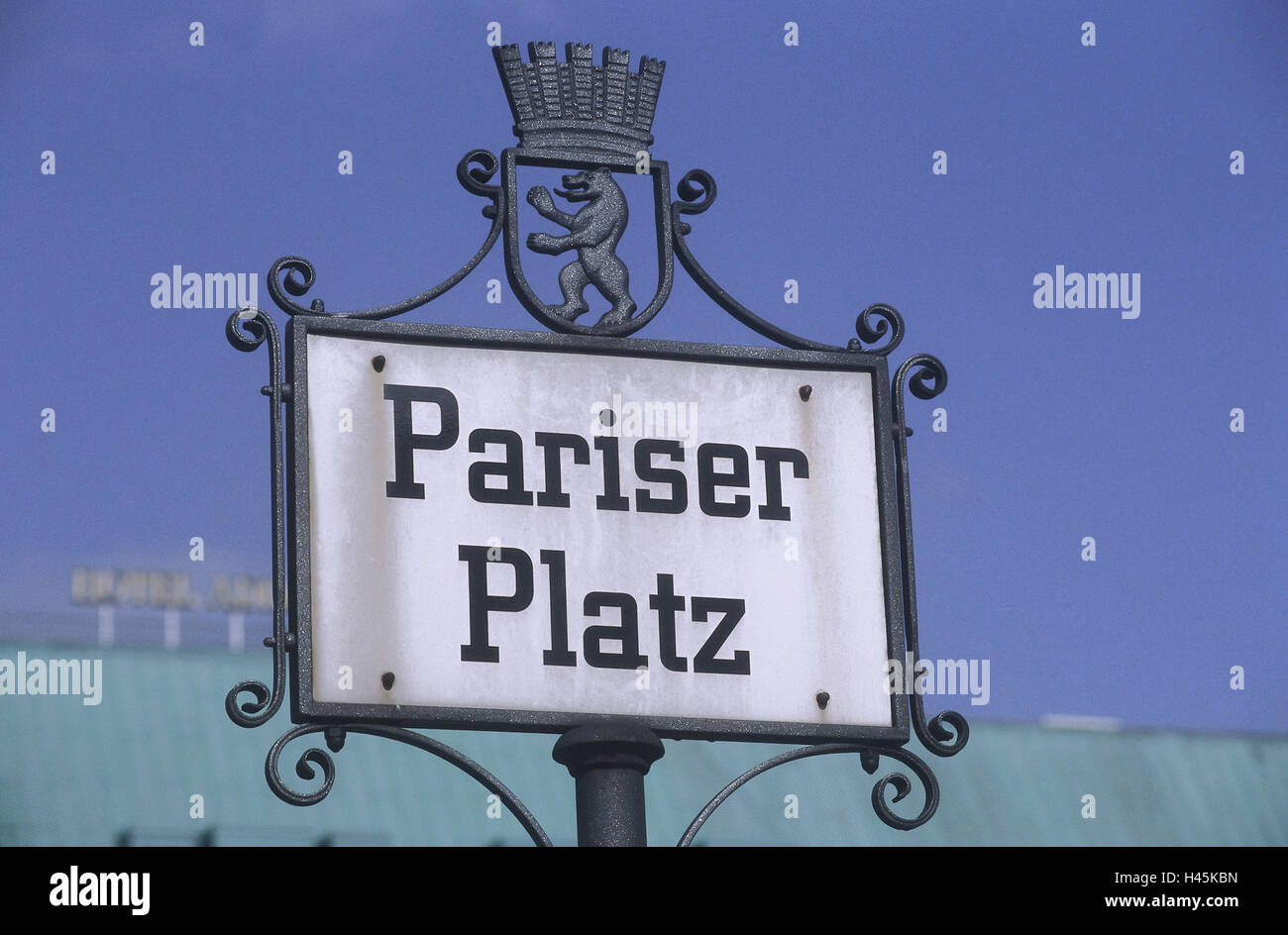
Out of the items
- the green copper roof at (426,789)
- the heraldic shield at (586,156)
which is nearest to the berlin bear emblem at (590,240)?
→ the heraldic shield at (586,156)

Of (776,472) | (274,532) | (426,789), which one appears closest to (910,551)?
(776,472)

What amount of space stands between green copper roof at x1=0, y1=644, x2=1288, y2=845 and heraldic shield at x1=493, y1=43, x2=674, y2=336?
1479 centimetres

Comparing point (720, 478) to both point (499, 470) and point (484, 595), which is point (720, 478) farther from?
point (484, 595)

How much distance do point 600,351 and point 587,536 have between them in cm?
56

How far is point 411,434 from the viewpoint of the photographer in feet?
20.6

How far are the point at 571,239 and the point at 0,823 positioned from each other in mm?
16447

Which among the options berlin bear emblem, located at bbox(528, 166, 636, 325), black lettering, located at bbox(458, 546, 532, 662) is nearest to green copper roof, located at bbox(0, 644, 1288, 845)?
berlin bear emblem, located at bbox(528, 166, 636, 325)

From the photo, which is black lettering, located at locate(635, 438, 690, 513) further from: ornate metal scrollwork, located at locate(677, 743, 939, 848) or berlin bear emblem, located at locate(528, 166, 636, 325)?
ornate metal scrollwork, located at locate(677, 743, 939, 848)

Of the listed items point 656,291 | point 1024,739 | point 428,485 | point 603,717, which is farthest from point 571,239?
point 1024,739

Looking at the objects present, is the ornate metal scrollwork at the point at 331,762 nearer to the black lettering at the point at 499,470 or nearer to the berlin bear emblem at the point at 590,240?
the black lettering at the point at 499,470

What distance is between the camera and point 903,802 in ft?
21.3

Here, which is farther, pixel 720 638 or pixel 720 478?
pixel 720 478

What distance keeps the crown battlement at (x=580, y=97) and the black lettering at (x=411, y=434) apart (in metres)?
0.90
